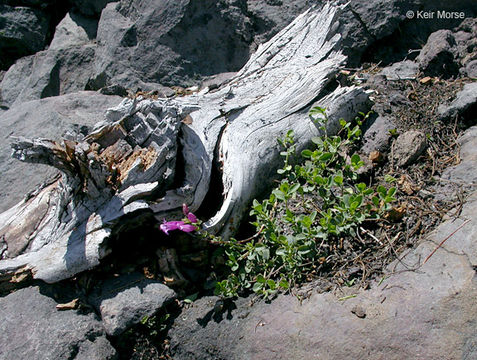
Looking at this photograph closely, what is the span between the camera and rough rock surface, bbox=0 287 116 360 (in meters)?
2.66

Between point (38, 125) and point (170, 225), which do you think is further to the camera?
point (38, 125)

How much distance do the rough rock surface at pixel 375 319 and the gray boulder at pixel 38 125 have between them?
80.1 inches

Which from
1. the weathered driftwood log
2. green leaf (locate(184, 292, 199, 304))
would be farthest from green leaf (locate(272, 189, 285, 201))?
green leaf (locate(184, 292, 199, 304))

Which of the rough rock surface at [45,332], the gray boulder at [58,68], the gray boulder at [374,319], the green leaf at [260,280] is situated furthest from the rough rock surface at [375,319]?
the gray boulder at [58,68]

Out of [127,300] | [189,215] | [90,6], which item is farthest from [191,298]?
[90,6]

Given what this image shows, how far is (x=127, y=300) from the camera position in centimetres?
288

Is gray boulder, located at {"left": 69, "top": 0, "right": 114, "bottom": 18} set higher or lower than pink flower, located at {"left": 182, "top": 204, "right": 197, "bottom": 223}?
higher

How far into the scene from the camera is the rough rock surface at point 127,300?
2801 mm

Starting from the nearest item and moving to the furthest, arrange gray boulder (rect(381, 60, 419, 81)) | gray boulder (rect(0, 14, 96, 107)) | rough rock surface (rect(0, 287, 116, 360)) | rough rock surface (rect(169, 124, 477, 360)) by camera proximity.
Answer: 1. rough rock surface (rect(169, 124, 477, 360))
2. rough rock surface (rect(0, 287, 116, 360))
3. gray boulder (rect(381, 60, 419, 81))
4. gray boulder (rect(0, 14, 96, 107))

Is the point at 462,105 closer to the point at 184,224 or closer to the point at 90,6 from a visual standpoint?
the point at 184,224

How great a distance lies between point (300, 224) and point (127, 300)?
1.22 meters

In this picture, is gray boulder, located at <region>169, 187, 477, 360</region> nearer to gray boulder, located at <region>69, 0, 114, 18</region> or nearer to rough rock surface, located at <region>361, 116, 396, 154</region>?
rough rock surface, located at <region>361, 116, 396, 154</region>

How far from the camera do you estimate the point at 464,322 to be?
232cm

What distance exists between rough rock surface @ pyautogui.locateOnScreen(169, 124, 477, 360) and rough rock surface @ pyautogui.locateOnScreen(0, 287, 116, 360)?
0.48 m
